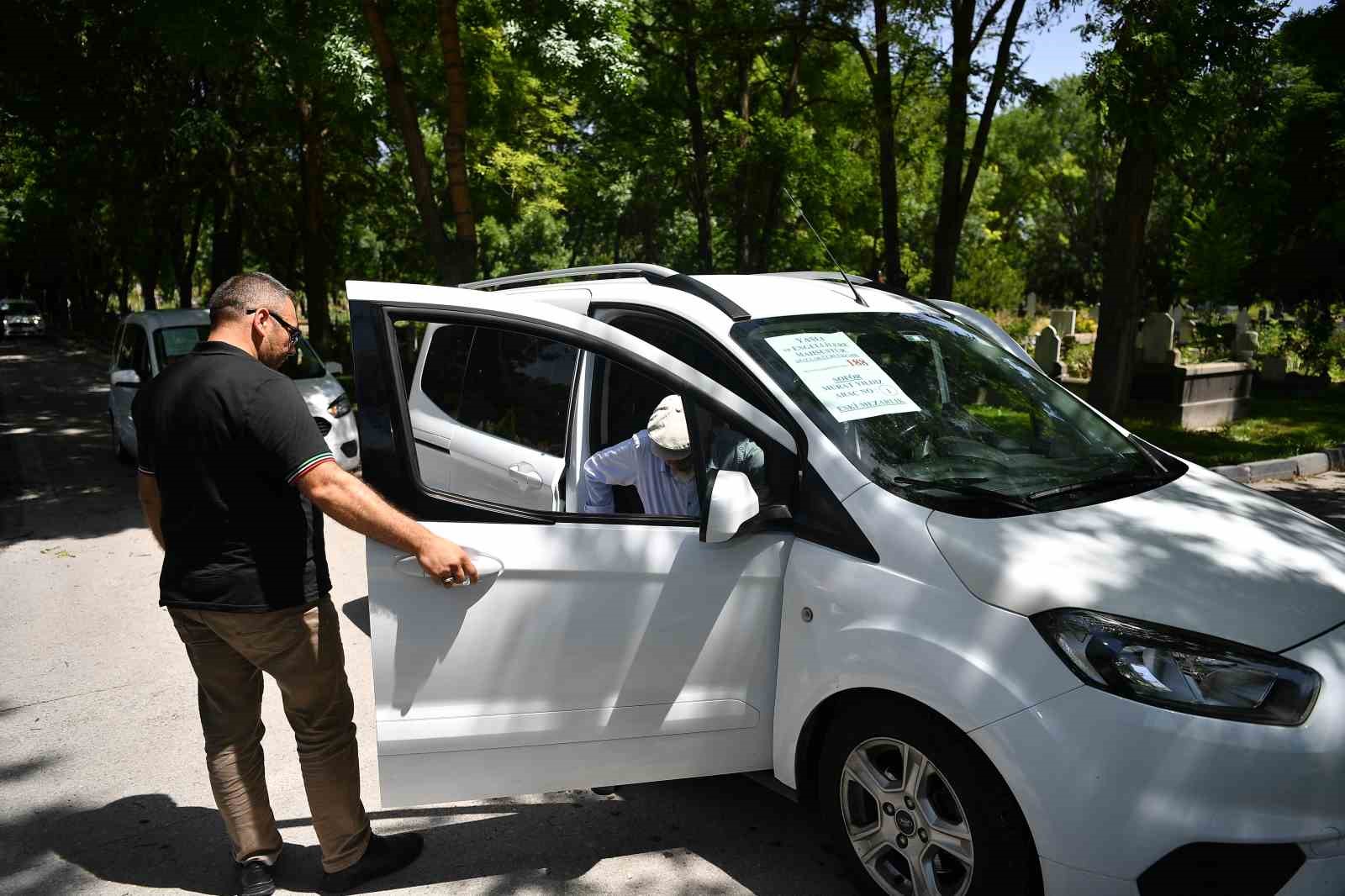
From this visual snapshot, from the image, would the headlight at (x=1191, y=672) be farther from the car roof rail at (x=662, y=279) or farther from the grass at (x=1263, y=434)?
the grass at (x=1263, y=434)

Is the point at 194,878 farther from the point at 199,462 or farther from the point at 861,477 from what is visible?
the point at 861,477

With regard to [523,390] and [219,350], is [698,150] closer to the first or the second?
[523,390]

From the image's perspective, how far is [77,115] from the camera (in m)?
14.7

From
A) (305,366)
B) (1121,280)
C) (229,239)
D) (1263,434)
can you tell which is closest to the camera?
(1121,280)

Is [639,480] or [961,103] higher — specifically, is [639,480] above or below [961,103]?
below

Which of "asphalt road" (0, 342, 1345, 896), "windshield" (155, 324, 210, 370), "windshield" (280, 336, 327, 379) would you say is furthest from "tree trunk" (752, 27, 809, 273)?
"asphalt road" (0, 342, 1345, 896)

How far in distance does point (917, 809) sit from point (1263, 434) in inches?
501

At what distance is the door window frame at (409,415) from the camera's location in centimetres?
305

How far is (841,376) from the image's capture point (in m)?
3.41

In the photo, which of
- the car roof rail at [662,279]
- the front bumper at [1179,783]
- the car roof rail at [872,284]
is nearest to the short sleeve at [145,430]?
the car roof rail at [662,279]

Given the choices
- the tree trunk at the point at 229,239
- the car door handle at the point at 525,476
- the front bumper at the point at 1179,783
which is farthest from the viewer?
the tree trunk at the point at 229,239

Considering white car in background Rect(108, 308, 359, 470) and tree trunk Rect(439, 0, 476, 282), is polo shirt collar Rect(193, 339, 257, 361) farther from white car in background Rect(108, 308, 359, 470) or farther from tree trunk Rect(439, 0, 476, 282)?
tree trunk Rect(439, 0, 476, 282)

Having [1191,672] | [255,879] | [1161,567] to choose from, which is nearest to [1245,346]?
[1161,567]

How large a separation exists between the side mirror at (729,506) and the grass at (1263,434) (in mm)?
8734
